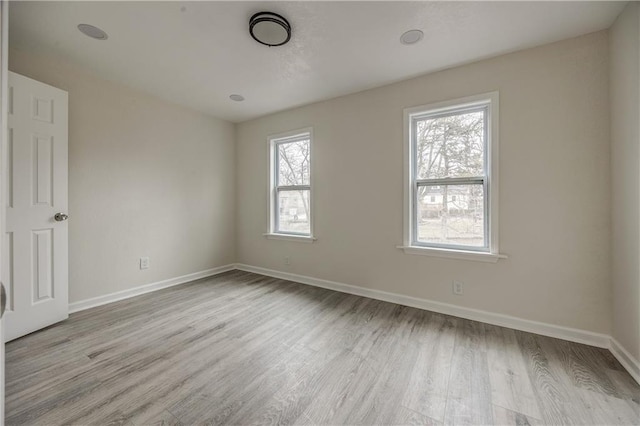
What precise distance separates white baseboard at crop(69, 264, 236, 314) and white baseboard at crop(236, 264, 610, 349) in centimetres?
153

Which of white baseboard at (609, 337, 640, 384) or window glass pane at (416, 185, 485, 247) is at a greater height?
window glass pane at (416, 185, 485, 247)

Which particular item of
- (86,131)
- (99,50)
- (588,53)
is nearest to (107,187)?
(86,131)

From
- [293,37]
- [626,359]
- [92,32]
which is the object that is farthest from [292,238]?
[626,359]

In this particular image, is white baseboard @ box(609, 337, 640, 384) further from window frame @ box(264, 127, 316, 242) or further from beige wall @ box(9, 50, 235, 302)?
beige wall @ box(9, 50, 235, 302)

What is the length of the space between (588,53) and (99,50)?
422 centimetres

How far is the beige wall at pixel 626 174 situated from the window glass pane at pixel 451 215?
0.89 metres

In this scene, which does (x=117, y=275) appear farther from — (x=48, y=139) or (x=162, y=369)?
(x=162, y=369)

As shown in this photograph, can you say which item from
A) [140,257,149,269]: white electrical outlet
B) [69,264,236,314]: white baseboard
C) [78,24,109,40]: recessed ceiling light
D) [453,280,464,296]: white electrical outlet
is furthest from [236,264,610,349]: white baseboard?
[78,24,109,40]: recessed ceiling light

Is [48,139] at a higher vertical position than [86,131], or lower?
lower

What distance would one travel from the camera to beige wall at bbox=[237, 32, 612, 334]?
2061 mm

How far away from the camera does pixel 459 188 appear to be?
2.63 meters

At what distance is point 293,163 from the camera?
12.8ft

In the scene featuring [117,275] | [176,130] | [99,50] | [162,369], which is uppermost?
[99,50]

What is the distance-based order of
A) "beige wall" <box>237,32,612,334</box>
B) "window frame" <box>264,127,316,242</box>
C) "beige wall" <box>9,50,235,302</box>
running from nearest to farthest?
"beige wall" <box>237,32,612,334</box> < "beige wall" <box>9,50,235,302</box> < "window frame" <box>264,127,316,242</box>
